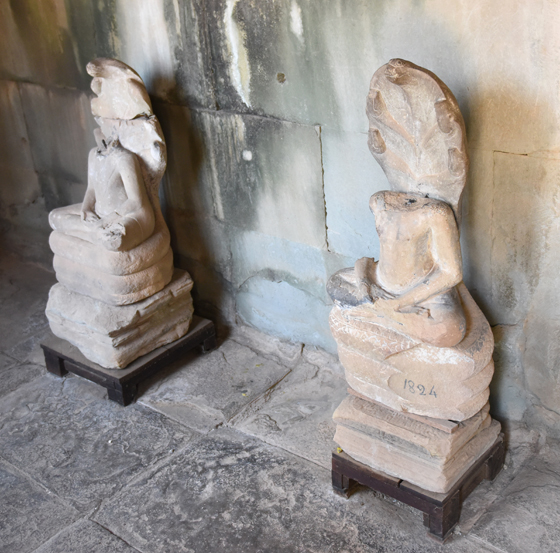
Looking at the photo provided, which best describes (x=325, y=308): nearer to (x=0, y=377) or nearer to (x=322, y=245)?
(x=322, y=245)

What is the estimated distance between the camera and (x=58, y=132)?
16.5ft

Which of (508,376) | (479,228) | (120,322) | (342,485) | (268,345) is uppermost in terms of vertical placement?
(479,228)

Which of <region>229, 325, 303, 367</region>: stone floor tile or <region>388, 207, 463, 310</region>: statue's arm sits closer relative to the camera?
<region>388, 207, 463, 310</region>: statue's arm

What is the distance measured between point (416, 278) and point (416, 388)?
0.48 metres

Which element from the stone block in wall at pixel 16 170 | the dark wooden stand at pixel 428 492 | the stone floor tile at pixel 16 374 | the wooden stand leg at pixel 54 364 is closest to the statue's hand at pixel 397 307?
the dark wooden stand at pixel 428 492

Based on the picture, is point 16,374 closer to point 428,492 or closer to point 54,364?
point 54,364

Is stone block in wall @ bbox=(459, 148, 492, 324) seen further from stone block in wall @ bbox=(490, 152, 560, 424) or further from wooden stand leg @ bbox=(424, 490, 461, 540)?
wooden stand leg @ bbox=(424, 490, 461, 540)

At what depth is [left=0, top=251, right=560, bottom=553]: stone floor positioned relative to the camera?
292 cm

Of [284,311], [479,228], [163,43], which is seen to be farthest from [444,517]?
[163,43]

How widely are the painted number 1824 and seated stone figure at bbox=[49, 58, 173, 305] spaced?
171cm

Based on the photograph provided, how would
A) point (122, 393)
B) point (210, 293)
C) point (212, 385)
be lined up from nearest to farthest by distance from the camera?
point (122, 393) → point (212, 385) → point (210, 293)

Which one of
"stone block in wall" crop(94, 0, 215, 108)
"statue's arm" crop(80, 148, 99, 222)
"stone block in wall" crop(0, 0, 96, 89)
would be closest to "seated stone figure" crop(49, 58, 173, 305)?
"statue's arm" crop(80, 148, 99, 222)

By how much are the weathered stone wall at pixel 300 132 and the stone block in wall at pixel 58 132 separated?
0.01 metres

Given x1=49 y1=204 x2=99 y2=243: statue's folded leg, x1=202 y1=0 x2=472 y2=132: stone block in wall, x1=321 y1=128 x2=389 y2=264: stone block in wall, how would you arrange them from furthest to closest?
x1=49 y1=204 x2=99 y2=243: statue's folded leg → x1=321 y1=128 x2=389 y2=264: stone block in wall → x1=202 y1=0 x2=472 y2=132: stone block in wall
